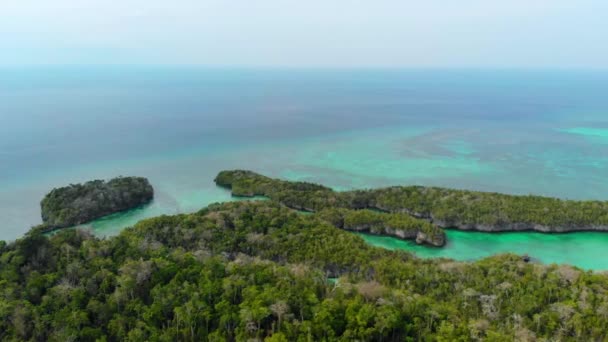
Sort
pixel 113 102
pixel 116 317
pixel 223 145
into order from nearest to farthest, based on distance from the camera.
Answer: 1. pixel 116 317
2. pixel 223 145
3. pixel 113 102

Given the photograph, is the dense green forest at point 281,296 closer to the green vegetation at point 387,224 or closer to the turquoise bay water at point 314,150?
the green vegetation at point 387,224

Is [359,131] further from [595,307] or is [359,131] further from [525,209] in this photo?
[595,307]

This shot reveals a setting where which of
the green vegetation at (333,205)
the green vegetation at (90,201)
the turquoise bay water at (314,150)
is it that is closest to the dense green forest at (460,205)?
the green vegetation at (333,205)

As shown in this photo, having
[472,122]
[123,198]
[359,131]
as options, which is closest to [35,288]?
[123,198]

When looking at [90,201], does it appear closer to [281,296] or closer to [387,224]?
[281,296]

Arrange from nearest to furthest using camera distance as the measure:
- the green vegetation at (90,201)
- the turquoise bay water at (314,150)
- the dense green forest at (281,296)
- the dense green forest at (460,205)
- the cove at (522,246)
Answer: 1. the dense green forest at (281,296)
2. the cove at (522,246)
3. the dense green forest at (460,205)
4. the green vegetation at (90,201)
5. the turquoise bay water at (314,150)

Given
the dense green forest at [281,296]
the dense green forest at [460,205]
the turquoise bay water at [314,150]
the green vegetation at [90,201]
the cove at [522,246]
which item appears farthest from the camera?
the turquoise bay water at [314,150]
